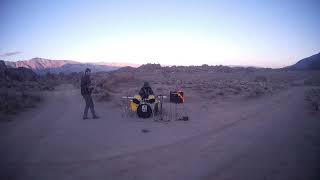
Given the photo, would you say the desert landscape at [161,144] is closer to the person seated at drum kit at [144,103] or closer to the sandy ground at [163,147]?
the sandy ground at [163,147]

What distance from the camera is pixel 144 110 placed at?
41.3ft

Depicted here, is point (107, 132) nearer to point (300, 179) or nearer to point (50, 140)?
point (50, 140)

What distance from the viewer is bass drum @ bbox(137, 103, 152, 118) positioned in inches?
496

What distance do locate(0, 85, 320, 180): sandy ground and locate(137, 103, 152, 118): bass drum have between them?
68 centimetres

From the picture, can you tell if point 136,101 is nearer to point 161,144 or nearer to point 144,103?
point 144,103

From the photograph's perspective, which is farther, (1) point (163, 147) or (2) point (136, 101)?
(2) point (136, 101)

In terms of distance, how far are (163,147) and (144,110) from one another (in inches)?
174

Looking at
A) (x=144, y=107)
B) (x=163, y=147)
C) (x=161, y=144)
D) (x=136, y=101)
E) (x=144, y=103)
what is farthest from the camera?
(x=136, y=101)

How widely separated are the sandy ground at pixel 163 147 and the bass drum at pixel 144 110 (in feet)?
2.25

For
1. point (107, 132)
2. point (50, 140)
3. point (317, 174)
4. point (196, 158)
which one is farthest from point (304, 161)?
point (50, 140)

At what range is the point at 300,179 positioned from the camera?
599cm

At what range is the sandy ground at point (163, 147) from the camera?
643 cm

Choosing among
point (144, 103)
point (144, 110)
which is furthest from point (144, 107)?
point (144, 103)

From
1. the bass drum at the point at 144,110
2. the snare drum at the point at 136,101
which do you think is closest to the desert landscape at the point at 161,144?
the bass drum at the point at 144,110
